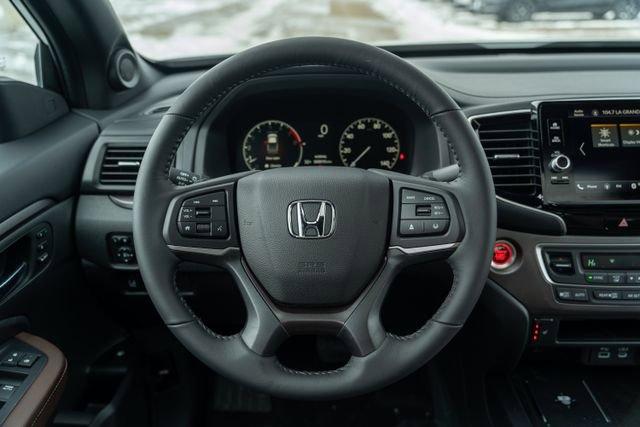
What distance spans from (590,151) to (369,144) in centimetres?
64

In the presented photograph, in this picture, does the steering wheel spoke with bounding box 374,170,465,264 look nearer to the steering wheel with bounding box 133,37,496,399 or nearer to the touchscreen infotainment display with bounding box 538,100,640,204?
the steering wheel with bounding box 133,37,496,399

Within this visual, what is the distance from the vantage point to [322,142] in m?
1.94

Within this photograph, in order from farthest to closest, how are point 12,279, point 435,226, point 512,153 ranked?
point 512,153 < point 12,279 < point 435,226

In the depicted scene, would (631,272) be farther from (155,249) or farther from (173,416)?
(173,416)

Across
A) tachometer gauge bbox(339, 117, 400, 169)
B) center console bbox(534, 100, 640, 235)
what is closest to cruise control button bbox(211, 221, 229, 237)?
tachometer gauge bbox(339, 117, 400, 169)

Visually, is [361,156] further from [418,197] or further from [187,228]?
[187,228]

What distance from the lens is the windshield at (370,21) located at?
213 cm

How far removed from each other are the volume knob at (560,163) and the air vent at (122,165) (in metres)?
1.17

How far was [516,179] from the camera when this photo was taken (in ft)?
5.46

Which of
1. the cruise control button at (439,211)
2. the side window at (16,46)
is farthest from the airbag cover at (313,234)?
the side window at (16,46)

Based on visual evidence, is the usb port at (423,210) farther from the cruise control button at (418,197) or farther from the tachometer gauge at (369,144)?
the tachometer gauge at (369,144)

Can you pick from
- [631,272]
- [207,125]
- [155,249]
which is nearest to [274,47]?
[155,249]

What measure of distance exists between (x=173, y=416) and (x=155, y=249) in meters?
1.04

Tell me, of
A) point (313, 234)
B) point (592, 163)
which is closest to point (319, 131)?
point (313, 234)
